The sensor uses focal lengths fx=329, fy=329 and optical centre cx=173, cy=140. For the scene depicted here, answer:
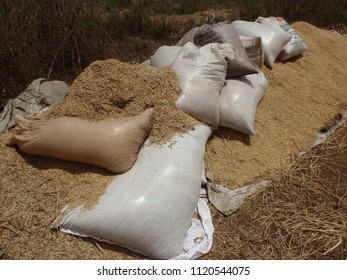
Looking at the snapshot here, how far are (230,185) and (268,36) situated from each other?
57.9 inches

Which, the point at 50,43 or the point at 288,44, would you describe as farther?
the point at 288,44

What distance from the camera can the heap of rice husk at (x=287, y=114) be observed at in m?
2.12

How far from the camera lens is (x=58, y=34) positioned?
2826mm

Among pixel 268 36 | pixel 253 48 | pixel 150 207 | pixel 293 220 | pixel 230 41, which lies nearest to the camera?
pixel 150 207

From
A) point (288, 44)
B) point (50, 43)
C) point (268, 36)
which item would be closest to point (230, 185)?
point (268, 36)

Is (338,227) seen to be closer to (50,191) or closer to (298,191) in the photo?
(298,191)

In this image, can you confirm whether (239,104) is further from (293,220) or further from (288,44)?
(288,44)

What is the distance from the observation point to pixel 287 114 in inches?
101

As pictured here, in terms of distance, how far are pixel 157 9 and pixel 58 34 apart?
3.03 meters

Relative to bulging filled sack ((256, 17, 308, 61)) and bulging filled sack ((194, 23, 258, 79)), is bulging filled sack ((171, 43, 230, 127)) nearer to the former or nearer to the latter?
bulging filled sack ((194, 23, 258, 79))

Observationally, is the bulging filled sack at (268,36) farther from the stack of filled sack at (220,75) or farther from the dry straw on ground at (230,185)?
the dry straw on ground at (230,185)

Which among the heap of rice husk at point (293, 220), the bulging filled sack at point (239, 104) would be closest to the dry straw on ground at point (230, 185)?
the heap of rice husk at point (293, 220)

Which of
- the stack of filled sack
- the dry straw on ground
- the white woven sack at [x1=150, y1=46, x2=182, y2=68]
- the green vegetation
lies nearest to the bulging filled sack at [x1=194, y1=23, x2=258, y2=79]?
the stack of filled sack

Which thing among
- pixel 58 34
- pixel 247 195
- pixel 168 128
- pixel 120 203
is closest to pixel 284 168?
pixel 247 195
